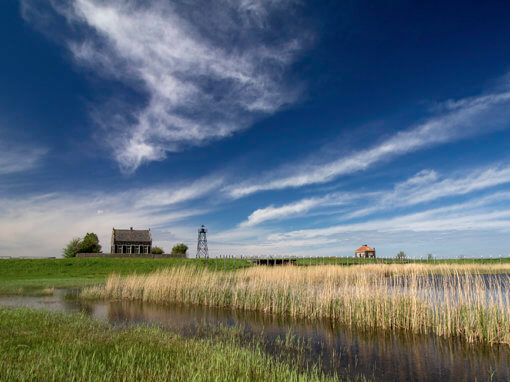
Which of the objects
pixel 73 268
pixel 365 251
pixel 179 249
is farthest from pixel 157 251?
pixel 365 251

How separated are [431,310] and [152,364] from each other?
29.0ft

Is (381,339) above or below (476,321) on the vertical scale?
below

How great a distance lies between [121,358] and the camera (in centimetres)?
584

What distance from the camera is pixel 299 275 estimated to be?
63.7 ft

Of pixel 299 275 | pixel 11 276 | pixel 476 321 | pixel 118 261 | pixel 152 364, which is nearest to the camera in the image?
pixel 152 364

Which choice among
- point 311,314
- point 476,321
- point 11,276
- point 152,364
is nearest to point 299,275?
point 311,314

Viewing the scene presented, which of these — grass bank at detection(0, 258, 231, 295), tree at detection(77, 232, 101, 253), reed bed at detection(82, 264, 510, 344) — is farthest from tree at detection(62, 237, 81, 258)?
reed bed at detection(82, 264, 510, 344)

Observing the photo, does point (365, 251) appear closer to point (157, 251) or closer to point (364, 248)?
point (364, 248)

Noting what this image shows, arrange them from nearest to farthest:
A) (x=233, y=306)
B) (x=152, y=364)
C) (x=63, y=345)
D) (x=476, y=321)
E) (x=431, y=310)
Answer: (x=152, y=364) < (x=63, y=345) < (x=476, y=321) < (x=431, y=310) < (x=233, y=306)

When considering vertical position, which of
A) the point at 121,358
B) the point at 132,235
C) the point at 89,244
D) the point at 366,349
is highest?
the point at 132,235

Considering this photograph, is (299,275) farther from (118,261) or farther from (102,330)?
(118,261)

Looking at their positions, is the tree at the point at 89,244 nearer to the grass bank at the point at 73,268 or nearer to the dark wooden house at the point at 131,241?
the dark wooden house at the point at 131,241

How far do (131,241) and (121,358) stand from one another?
55252mm

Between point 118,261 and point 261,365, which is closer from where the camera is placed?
point 261,365
